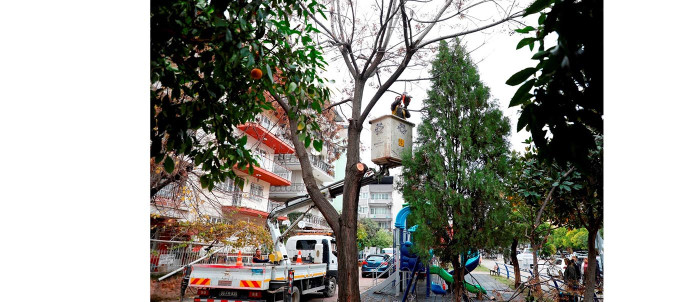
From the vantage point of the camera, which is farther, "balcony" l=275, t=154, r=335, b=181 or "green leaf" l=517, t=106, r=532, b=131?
"balcony" l=275, t=154, r=335, b=181

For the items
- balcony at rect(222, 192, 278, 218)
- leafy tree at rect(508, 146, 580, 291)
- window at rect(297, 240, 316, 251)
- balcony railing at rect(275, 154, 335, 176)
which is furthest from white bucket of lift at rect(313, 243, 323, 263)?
leafy tree at rect(508, 146, 580, 291)

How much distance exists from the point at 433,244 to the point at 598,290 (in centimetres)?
188

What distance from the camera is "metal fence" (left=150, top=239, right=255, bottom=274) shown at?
8125mm

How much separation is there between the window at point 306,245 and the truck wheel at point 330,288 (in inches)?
36.1

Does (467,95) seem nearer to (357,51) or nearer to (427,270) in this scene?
(357,51)

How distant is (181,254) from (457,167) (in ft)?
21.2

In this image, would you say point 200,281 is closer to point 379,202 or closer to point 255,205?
point 255,205

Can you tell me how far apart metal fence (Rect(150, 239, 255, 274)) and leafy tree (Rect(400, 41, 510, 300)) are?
5.03m

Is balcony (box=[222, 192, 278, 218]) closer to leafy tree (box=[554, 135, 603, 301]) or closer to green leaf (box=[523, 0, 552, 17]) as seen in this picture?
leafy tree (box=[554, 135, 603, 301])

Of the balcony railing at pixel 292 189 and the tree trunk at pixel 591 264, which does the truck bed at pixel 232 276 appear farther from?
the balcony railing at pixel 292 189

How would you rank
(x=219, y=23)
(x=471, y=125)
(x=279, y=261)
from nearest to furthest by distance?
(x=219, y=23) < (x=471, y=125) < (x=279, y=261)

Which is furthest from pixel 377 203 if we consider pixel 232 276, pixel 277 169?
pixel 232 276
